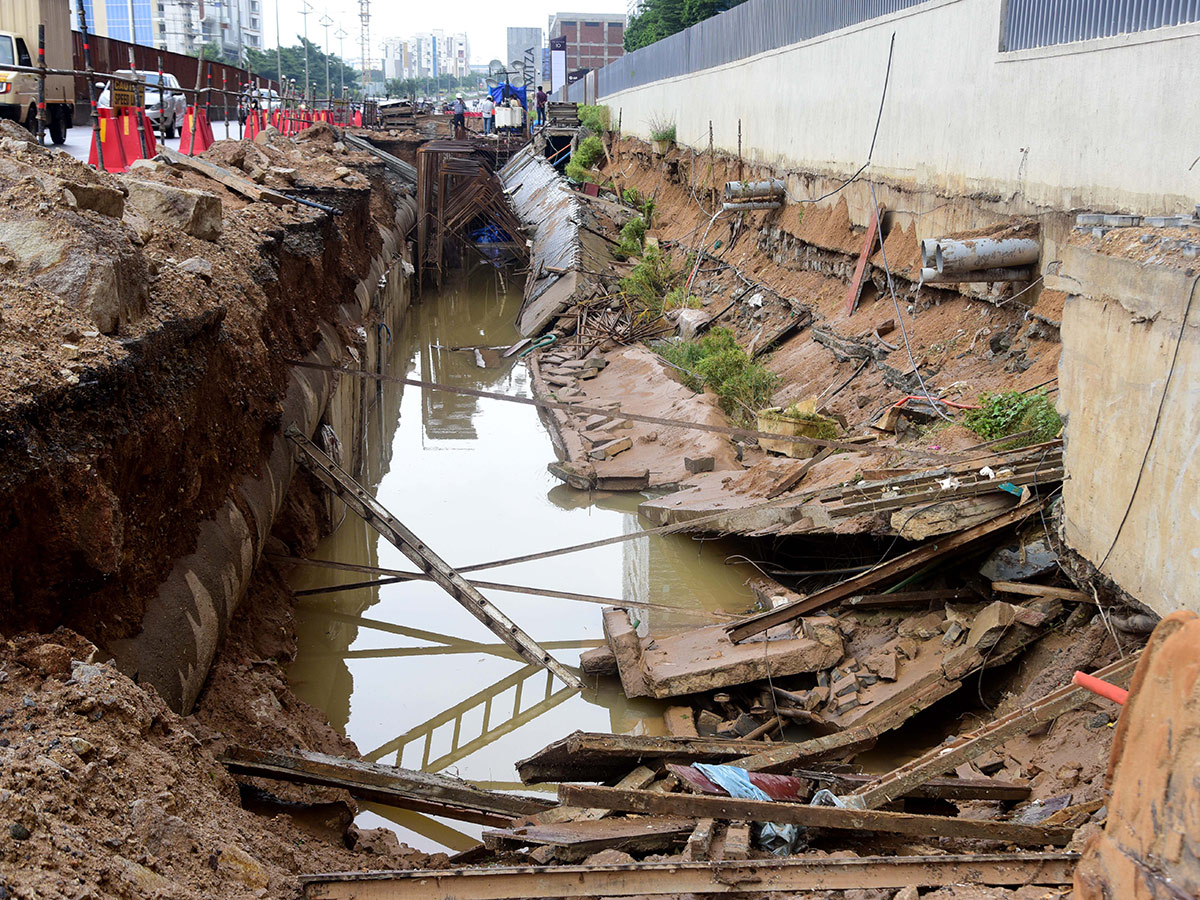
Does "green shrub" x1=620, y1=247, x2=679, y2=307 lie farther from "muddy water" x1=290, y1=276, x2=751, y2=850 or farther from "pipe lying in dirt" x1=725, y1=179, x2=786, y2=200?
"muddy water" x1=290, y1=276, x2=751, y2=850

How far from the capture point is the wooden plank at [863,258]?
13242 millimetres

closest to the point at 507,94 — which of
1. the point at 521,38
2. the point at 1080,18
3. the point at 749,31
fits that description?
the point at 749,31

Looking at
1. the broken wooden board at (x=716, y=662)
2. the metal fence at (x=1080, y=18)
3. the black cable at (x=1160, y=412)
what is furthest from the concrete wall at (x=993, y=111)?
the broken wooden board at (x=716, y=662)

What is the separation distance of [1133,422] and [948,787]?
2.05 meters

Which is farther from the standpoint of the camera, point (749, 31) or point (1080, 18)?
point (749, 31)

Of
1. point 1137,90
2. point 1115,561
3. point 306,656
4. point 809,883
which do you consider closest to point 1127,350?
point 1115,561

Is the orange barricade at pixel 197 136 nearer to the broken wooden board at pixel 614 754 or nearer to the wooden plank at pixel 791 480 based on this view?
the wooden plank at pixel 791 480

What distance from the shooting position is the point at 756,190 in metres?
17.5

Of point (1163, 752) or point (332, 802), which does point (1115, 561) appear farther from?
point (332, 802)

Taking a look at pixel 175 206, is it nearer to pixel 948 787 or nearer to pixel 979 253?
pixel 979 253

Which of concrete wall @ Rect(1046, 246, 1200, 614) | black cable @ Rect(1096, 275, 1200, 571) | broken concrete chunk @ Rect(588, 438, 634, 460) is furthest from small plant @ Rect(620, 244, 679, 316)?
black cable @ Rect(1096, 275, 1200, 571)

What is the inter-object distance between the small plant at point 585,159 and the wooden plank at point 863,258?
77.7 ft

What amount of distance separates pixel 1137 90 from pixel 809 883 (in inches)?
271

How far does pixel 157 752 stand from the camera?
3.93 m
